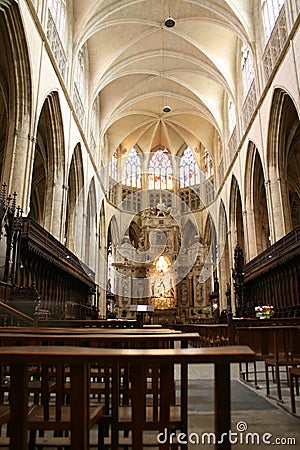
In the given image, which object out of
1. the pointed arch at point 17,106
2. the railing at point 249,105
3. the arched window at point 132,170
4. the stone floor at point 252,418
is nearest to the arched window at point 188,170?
the arched window at point 132,170

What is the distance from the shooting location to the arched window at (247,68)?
62.4 feet

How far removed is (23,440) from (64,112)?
16.3m

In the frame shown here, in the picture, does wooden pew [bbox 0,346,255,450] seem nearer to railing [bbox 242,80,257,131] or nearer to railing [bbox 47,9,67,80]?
railing [bbox 47,9,67,80]

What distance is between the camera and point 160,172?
3472 cm

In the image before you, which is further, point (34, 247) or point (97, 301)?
point (97, 301)

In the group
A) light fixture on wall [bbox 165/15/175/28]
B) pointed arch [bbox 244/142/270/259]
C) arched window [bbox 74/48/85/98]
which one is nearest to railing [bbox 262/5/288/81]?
pointed arch [bbox 244/142/270/259]

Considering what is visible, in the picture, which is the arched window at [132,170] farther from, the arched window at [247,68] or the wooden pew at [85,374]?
the wooden pew at [85,374]

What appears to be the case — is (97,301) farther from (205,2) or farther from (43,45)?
(205,2)

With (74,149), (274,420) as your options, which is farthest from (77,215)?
(274,420)

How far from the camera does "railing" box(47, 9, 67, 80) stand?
14348 mm

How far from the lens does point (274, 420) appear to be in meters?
3.58

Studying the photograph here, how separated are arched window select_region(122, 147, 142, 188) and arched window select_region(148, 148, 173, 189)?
1.11 meters

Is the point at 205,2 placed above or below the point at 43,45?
above

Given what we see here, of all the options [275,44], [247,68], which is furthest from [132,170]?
[275,44]
